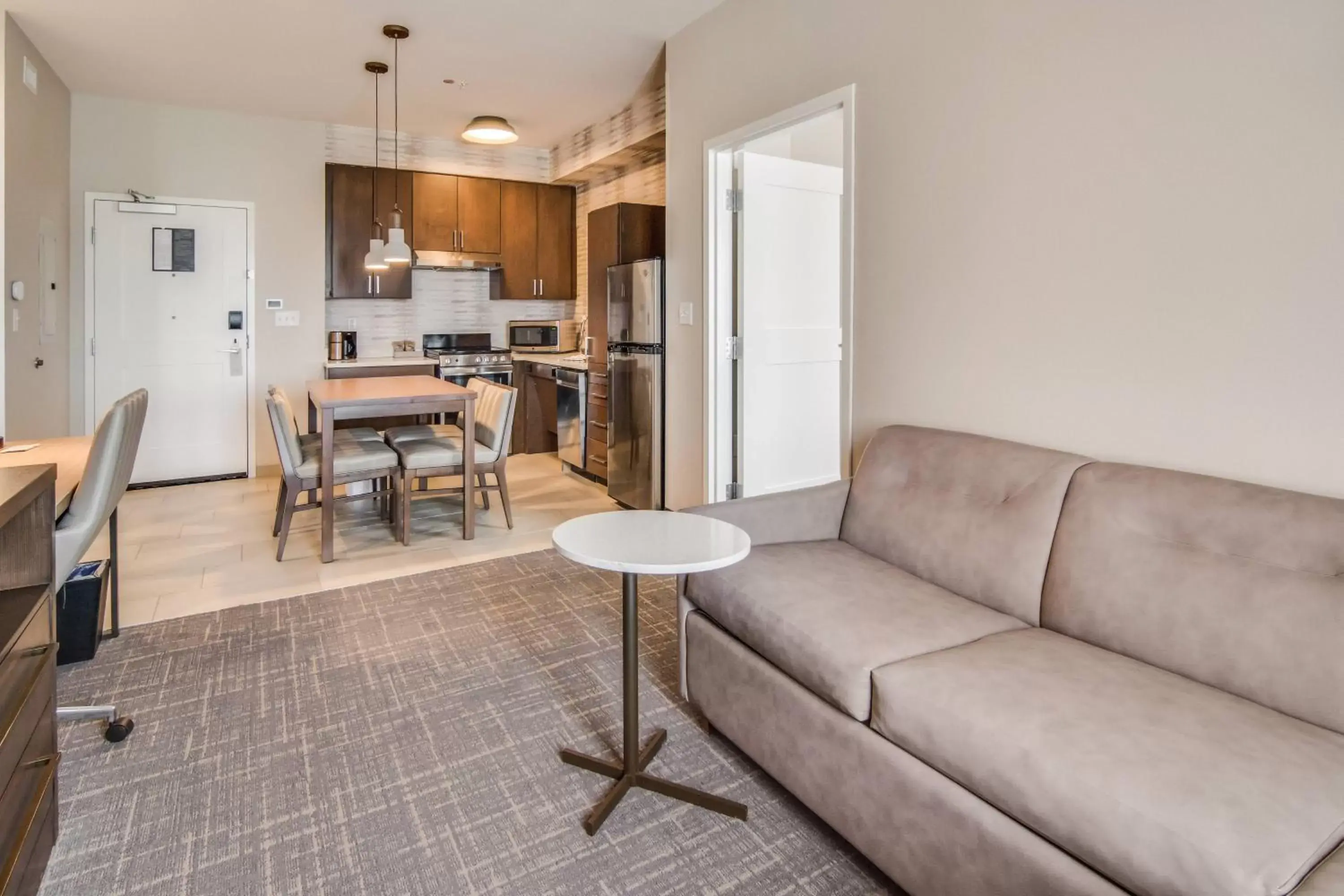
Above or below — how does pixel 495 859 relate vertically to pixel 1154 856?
below

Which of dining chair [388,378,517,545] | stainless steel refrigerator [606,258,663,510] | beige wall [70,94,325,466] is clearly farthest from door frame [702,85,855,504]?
beige wall [70,94,325,466]

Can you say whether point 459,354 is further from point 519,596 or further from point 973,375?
point 973,375

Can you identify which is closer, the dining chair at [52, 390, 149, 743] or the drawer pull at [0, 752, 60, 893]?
the drawer pull at [0, 752, 60, 893]

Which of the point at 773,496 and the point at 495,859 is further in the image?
the point at 773,496

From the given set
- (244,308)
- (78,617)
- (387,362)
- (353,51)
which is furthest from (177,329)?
(78,617)

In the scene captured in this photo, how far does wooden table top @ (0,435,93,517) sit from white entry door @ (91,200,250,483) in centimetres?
302

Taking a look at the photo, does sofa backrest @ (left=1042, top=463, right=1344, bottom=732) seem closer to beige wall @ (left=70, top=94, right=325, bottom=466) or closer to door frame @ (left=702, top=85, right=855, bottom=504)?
door frame @ (left=702, top=85, right=855, bottom=504)

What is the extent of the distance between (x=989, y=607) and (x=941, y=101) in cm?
165

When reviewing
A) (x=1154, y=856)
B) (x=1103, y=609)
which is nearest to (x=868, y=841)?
(x=1154, y=856)

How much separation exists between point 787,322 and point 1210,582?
253cm

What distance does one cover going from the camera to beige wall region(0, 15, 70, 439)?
391cm

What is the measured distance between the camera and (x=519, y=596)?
3377 millimetres

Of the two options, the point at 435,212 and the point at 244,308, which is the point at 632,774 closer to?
the point at 244,308

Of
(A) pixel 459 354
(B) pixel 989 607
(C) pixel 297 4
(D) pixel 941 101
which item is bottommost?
(B) pixel 989 607
